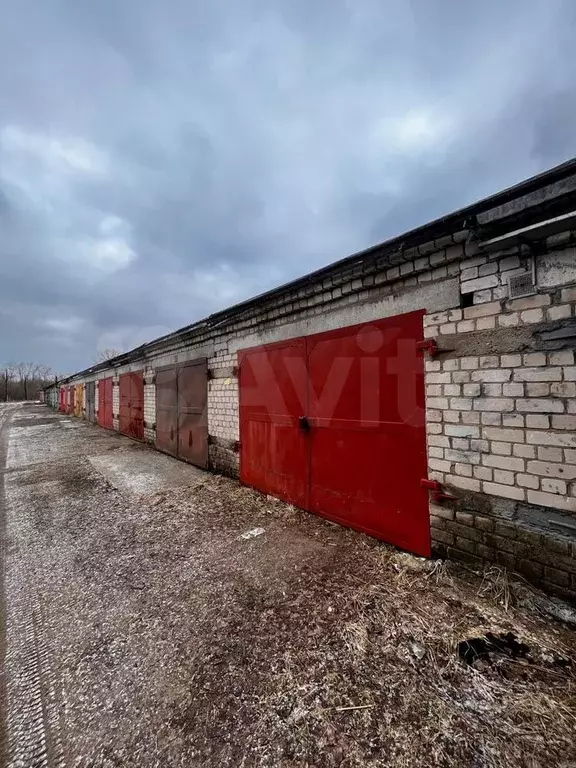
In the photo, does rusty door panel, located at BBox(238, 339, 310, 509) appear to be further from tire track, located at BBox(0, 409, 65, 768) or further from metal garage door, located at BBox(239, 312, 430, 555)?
tire track, located at BBox(0, 409, 65, 768)

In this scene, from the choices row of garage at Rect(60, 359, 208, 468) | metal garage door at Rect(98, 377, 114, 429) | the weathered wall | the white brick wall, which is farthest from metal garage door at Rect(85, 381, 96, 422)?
the white brick wall

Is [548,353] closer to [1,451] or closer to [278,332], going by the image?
[278,332]

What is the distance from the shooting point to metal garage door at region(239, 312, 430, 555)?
3.21 m

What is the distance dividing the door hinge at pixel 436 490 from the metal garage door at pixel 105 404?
14.1 metres

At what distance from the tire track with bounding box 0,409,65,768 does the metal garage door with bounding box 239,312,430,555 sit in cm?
285

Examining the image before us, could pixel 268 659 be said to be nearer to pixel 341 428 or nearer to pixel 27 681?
pixel 27 681

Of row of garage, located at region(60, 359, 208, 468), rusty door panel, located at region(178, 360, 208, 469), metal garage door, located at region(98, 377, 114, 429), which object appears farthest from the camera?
metal garage door, located at region(98, 377, 114, 429)

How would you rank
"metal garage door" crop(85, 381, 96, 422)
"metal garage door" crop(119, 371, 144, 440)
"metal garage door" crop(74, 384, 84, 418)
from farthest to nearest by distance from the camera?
"metal garage door" crop(74, 384, 84, 418)
"metal garage door" crop(85, 381, 96, 422)
"metal garage door" crop(119, 371, 144, 440)

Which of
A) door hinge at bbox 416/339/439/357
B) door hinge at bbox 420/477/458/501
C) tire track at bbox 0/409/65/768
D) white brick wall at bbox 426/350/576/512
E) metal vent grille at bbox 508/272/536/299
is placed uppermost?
metal vent grille at bbox 508/272/536/299

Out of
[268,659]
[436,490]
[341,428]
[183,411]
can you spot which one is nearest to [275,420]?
[341,428]

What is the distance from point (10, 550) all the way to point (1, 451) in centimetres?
834

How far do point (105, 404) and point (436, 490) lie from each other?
51.1 ft

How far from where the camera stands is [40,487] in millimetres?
5910

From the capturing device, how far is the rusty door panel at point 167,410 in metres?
8.16
